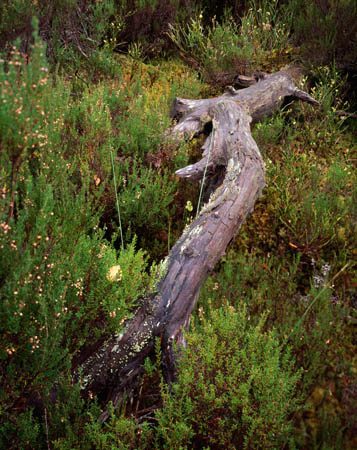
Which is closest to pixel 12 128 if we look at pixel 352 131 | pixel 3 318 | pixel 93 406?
pixel 3 318

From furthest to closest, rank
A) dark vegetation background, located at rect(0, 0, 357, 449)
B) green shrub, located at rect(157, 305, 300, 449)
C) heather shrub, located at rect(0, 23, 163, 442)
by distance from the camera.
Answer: green shrub, located at rect(157, 305, 300, 449) < dark vegetation background, located at rect(0, 0, 357, 449) < heather shrub, located at rect(0, 23, 163, 442)

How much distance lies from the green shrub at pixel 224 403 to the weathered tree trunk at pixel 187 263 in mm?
245

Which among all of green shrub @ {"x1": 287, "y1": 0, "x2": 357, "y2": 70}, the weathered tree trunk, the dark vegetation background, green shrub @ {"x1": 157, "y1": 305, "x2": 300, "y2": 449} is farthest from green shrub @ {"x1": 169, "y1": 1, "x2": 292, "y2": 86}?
green shrub @ {"x1": 157, "y1": 305, "x2": 300, "y2": 449}

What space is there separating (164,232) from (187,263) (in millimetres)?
1197

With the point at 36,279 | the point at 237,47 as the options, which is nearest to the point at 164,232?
the point at 36,279

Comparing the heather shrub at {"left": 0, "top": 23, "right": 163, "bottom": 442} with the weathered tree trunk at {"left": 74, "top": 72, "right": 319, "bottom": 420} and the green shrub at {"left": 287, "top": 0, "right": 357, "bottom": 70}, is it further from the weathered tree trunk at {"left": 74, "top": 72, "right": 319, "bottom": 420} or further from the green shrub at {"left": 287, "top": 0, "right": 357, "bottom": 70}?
the green shrub at {"left": 287, "top": 0, "right": 357, "bottom": 70}

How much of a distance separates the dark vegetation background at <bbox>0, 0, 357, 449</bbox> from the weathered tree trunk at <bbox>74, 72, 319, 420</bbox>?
0.11m

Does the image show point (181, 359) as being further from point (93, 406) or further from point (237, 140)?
point (237, 140)

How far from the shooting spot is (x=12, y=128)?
4.77ft

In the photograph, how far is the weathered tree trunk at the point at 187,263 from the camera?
217cm

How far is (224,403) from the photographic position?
6.86 feet

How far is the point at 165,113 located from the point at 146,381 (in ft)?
10.3

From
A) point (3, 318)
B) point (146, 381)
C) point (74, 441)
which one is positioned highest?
point (3, 318)

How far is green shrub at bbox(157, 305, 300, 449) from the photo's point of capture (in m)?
1.90
